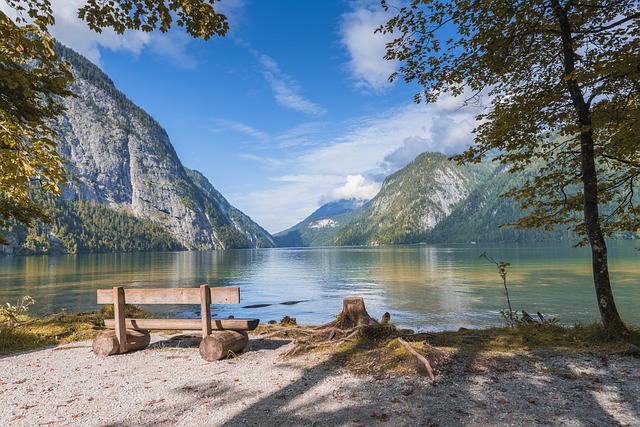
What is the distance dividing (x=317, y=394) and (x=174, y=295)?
5744mm

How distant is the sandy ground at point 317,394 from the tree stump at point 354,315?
2.26 m

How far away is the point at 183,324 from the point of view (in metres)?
10.7

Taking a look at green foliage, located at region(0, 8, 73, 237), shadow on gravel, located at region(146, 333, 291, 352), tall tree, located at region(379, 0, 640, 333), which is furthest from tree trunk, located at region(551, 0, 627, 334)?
green foliage, located at region(0, 8, 73, 237)

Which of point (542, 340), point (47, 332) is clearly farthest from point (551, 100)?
point (47, 332)

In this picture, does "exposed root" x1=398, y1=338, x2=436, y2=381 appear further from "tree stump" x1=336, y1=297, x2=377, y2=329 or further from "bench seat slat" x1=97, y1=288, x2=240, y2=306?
"bench seat slat" x1=97, y1=288, x2=240, y2=306

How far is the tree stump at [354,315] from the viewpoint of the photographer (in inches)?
456

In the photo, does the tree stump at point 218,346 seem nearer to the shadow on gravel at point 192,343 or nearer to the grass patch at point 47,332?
the shadow on gravel at point 192,343

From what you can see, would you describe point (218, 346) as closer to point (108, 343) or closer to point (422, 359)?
point (108, 343)

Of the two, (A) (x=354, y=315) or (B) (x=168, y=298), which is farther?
(A) (x=354, y=315)

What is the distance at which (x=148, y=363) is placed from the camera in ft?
32.4

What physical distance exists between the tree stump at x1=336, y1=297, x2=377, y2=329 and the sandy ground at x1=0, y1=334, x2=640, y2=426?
7.41 ft

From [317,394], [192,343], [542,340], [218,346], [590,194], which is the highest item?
[590,194]

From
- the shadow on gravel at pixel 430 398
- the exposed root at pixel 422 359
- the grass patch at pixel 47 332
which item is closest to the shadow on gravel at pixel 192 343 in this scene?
the shadow on gravel at pixel 430 398

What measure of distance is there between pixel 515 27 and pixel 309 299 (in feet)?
109
